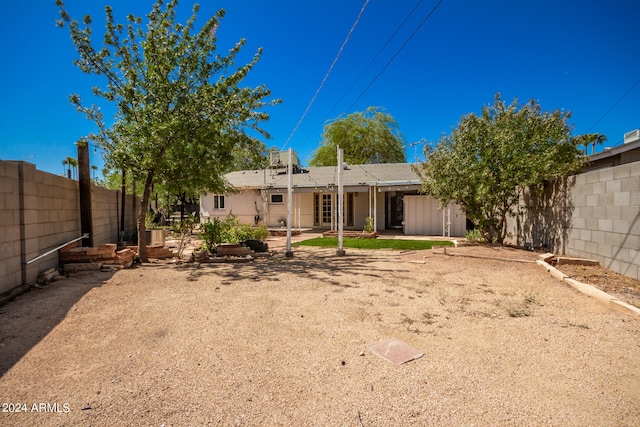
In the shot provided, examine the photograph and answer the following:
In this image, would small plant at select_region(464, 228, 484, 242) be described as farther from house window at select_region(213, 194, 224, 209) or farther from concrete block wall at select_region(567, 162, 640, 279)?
house window at select_region(213, 194, 224, 209)

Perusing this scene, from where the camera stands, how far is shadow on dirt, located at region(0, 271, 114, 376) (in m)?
3.03

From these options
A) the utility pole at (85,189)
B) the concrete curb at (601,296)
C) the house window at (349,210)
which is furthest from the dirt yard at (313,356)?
the house window at (349,210)

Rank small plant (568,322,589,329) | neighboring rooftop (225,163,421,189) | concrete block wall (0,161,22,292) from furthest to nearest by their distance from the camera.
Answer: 1. neighboring rooftop (225,163,421,189)
2. concrete block wall (0,161,22,292)
3. small plant (568,322,589,329)

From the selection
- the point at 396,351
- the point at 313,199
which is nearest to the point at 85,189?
the point at 396,351

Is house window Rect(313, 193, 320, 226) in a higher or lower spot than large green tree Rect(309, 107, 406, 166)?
lower

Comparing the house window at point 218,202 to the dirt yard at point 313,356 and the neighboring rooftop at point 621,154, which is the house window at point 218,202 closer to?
the dirt yard at point 313,356

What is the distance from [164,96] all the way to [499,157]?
9.09 metres

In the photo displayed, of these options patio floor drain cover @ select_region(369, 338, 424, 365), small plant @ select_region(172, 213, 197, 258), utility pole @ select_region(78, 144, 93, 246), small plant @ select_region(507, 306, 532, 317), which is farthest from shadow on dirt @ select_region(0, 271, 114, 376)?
small plant @ select_region(507, 306, 532, 317)

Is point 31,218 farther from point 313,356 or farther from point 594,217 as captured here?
point 594,217

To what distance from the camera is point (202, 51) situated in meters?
7.47

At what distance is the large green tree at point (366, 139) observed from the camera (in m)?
31.6

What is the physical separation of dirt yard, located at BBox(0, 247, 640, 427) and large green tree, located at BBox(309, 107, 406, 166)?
27375 mm

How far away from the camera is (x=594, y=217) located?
6.56 metres

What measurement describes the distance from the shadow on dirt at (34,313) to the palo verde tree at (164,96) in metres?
2.42
